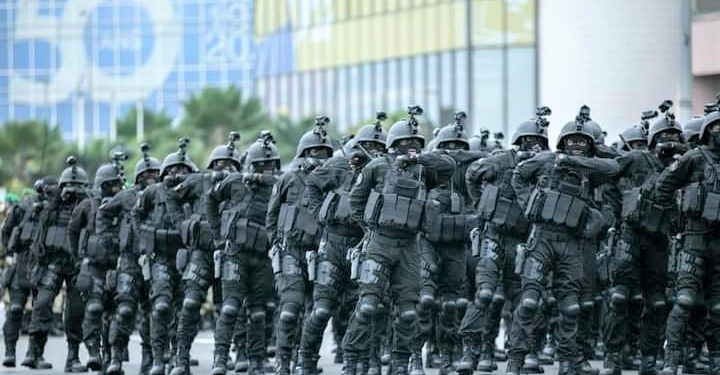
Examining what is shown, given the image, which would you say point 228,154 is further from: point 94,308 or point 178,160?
point 94,308

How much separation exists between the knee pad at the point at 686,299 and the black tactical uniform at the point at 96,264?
19.8 feet

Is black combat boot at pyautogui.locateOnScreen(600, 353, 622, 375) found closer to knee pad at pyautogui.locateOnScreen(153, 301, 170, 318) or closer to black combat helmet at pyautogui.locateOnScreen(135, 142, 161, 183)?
knee pad at pyautogui.locateOnScreen(153, 301, 170, 318)

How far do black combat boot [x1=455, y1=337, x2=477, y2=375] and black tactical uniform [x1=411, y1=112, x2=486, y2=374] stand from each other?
1.23ft

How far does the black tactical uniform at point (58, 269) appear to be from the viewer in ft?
69.3

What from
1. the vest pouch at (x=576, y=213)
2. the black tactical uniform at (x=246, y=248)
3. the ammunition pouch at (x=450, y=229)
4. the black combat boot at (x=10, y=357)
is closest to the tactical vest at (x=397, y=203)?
the vest pouch at (x=576, y=213)

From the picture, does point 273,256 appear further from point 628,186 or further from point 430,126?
point 430,126

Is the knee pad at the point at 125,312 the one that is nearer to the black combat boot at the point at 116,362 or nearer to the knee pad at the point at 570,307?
the black combat boot at the point at 116,362

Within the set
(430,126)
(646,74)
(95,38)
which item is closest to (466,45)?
(430,126)

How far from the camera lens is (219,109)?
62594mm

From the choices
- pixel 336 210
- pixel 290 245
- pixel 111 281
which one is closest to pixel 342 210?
pixel 336 210

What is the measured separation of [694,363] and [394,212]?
3968 mm

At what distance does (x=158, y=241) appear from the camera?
1945cm

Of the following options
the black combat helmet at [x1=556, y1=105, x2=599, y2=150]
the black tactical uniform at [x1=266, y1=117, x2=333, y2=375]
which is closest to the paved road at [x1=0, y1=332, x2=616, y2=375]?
the black tactical uniform at [x1=266, y1=117, x2=333, y2=375]

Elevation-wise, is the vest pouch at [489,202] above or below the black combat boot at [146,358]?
above
